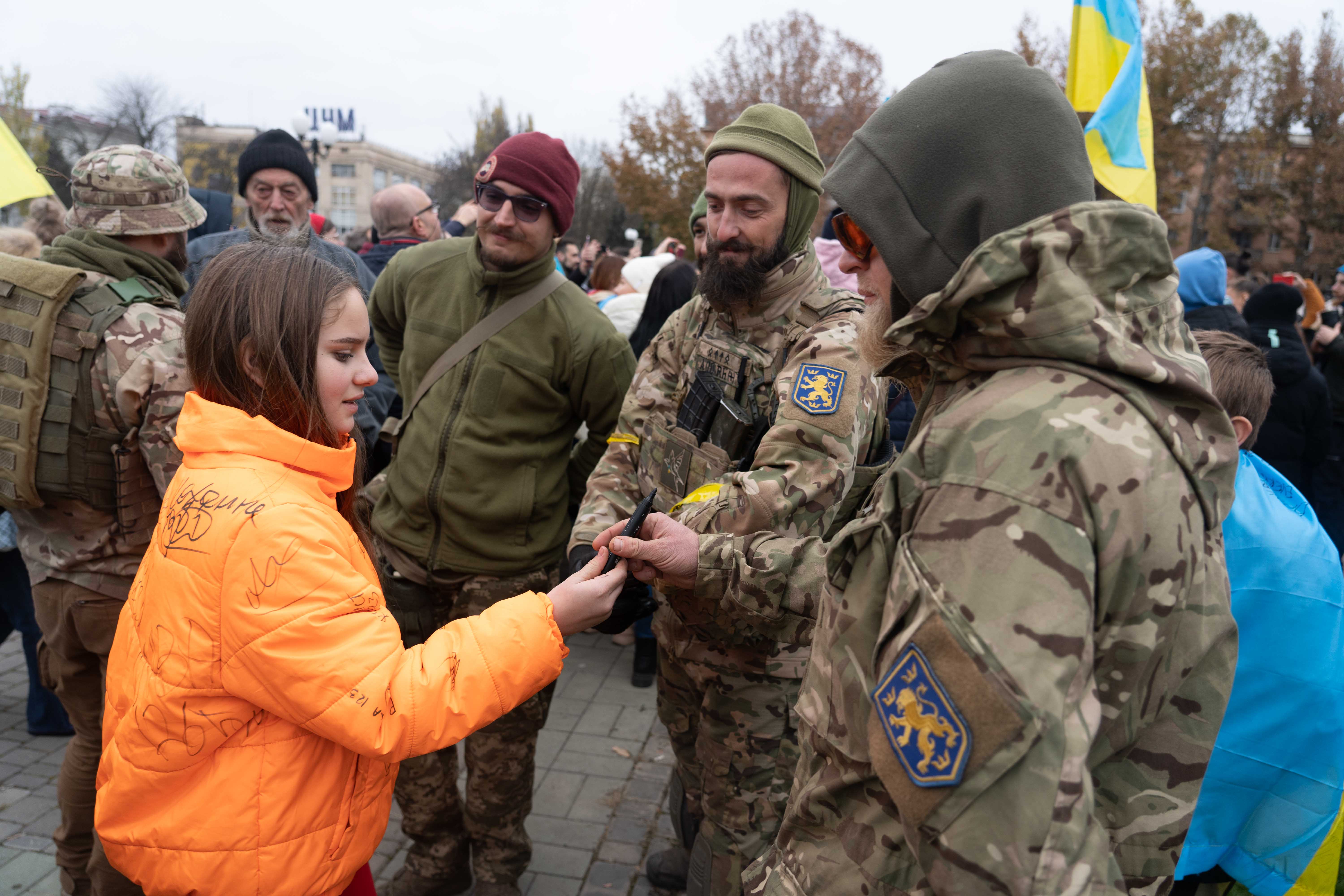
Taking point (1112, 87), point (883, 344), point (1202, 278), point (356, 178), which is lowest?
point (356, 178)

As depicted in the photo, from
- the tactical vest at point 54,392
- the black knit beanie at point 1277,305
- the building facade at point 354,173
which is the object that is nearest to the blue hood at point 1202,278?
the black knit beanie at point 1277,305

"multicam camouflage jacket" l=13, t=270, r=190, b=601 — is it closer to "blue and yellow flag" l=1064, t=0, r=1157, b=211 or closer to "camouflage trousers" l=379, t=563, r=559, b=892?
"camouflage trousers" l=379, t=563, r=559, b=892

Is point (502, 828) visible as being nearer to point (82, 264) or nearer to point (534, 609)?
point (534, 609)

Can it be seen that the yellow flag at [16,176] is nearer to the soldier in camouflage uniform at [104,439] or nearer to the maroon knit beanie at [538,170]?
the soldier in camouflage uniform at [104,439]

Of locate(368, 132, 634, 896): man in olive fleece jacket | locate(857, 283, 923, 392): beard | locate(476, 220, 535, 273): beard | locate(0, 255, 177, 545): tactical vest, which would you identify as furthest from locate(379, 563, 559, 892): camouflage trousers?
locate(857, 283, 923, 392): beard

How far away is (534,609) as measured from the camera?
179cm

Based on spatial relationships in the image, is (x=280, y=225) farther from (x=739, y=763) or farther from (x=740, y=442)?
(x=739, y=763)

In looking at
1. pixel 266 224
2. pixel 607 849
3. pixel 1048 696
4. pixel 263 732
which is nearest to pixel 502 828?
pixel 607 849

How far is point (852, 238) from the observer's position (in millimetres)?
1476

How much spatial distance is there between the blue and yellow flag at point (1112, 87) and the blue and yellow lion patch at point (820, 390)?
2.20 m

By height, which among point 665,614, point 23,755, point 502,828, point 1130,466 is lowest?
point 23,755

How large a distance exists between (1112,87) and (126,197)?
393 cm

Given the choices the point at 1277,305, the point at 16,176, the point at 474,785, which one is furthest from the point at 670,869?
the point at 1277,305

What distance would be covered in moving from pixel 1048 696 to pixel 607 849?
2958 mm
